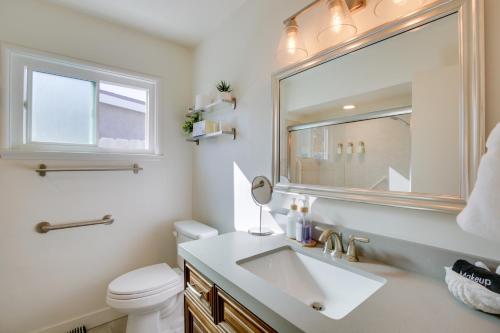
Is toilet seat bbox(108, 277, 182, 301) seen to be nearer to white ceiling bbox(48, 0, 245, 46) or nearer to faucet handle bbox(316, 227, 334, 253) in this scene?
faucet handle bbox(316, 227, 334, 253)

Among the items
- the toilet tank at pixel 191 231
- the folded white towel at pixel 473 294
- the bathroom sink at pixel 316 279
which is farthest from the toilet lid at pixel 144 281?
the folded white towel at pixel 473 294

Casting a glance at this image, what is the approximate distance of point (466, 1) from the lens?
2.32 ft

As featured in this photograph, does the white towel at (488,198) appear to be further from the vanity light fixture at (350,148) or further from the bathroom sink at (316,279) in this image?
the vanity light fixture at (350,148)

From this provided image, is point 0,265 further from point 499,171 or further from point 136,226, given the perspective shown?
point 499,171

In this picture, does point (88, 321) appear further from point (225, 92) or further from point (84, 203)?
point (225, 92)

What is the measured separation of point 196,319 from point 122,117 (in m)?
1.64

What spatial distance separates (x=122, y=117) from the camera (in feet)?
6.31

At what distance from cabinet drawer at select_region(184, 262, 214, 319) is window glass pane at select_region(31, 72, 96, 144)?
136 cm

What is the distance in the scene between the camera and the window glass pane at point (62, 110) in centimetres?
161

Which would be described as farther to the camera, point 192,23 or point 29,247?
point 192,23

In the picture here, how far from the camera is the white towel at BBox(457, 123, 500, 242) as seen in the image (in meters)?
0.50

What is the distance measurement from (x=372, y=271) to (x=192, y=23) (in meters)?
1.98

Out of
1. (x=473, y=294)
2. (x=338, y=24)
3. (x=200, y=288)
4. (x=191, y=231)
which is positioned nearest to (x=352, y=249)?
(x=473, y=294)

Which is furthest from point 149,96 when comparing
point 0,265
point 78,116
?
point 0,265
